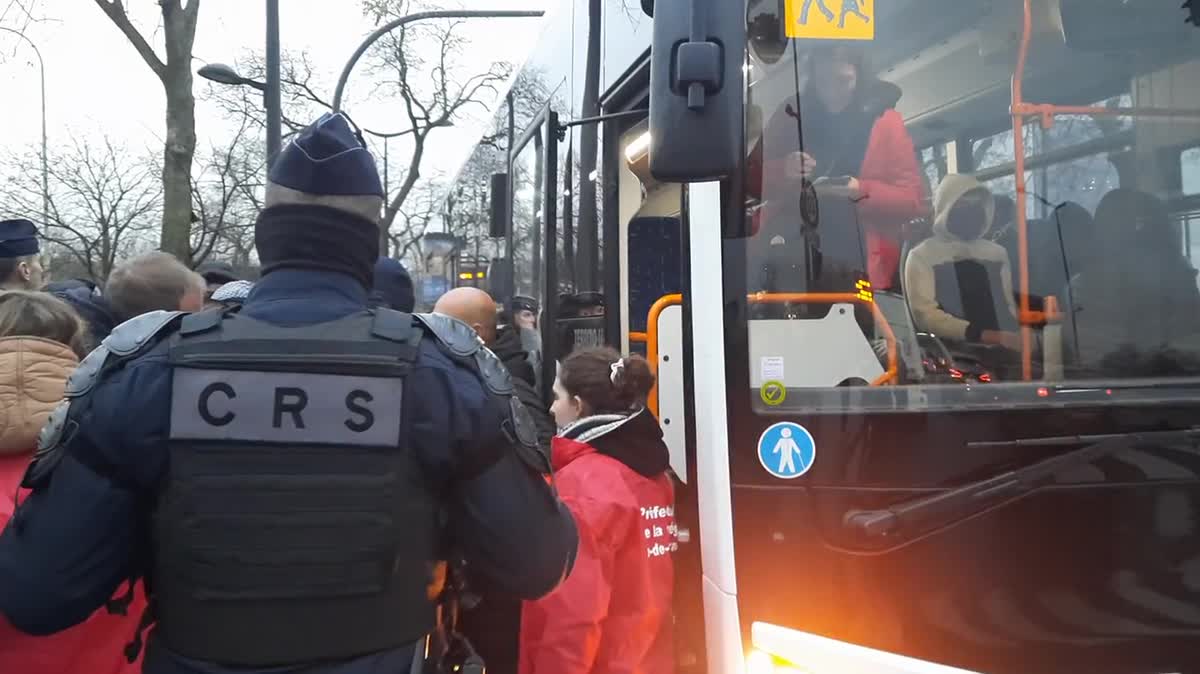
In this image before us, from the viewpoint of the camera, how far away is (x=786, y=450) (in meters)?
2.44

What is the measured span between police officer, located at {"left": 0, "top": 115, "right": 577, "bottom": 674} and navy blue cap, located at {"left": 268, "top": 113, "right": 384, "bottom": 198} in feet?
0.75

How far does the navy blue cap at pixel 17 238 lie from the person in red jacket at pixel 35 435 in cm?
157

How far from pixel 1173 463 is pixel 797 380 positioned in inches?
36.6

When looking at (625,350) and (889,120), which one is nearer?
(889,120)

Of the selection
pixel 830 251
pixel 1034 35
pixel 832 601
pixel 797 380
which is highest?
pixel 1034 35

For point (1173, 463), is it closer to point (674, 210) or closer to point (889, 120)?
point (889, 120)

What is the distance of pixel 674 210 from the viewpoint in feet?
11.4

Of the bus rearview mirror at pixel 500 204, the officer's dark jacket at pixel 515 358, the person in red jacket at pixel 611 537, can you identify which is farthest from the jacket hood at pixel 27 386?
the bus rearview mirror at pixel 500 204

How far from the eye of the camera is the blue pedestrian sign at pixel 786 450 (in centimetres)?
242

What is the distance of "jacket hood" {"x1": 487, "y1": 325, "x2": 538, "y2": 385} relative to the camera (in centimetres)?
469

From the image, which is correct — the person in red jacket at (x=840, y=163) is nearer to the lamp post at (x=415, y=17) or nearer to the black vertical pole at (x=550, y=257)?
the black vertical pole at (x=550, y=257)

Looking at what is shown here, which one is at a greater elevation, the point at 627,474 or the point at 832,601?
the point at 627,474

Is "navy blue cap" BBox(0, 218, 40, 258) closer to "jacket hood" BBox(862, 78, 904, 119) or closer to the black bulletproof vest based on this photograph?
the black bulletproof vest

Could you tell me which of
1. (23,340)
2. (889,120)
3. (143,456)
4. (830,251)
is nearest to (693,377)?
(830,251)
